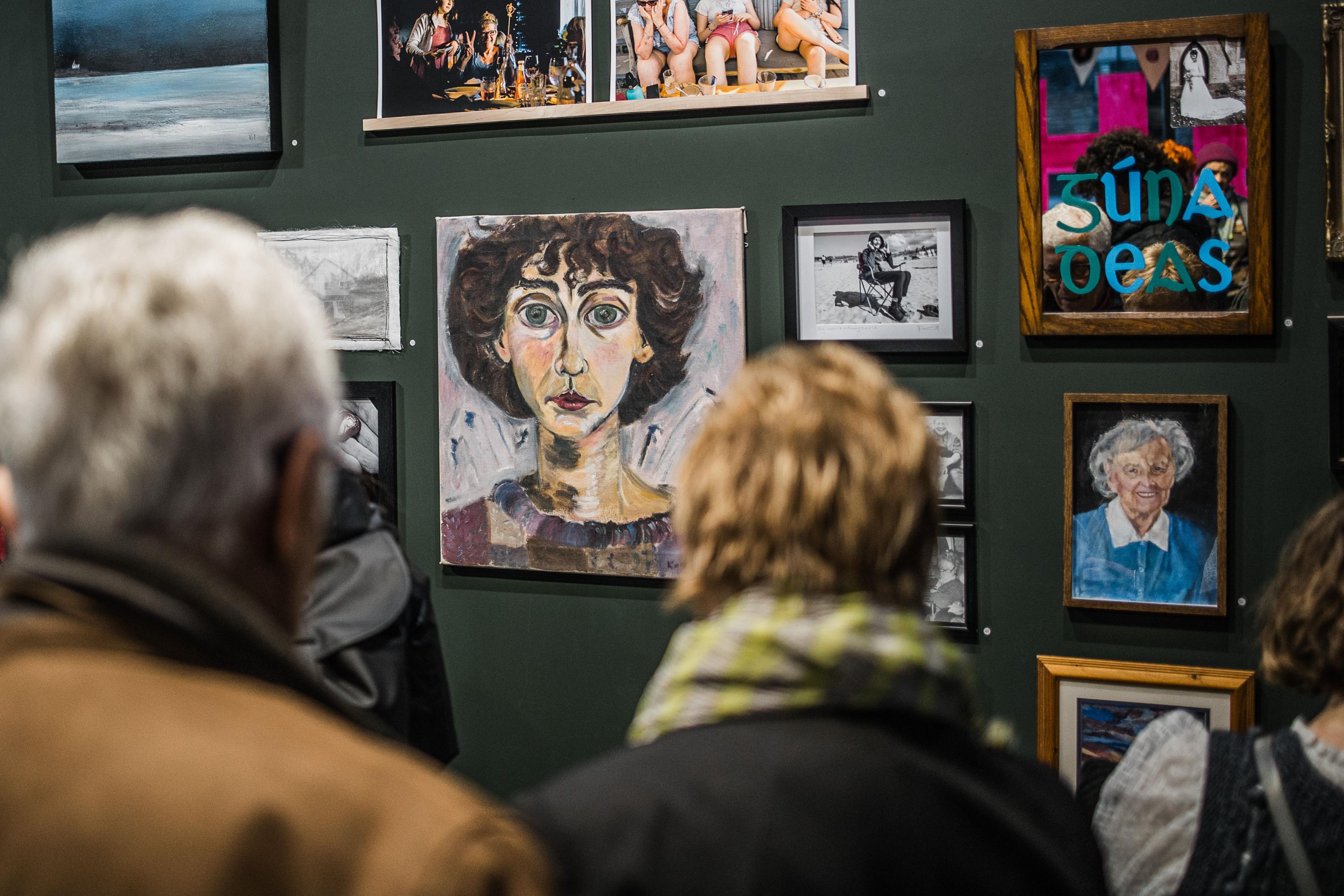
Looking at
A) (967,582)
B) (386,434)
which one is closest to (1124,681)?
(967,582)

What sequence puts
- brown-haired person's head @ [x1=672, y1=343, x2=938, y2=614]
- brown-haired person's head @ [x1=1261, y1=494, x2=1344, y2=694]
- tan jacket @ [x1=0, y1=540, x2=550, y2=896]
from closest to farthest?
tan jacket @ [x1=0, y1=540, x2=550, y2=896], brown-haired person's head @ [x1=672, y1=343, x2=938, y2=614], brown-haired person's head @ [x1=1261, y1=494, x2=1344, y2=694]

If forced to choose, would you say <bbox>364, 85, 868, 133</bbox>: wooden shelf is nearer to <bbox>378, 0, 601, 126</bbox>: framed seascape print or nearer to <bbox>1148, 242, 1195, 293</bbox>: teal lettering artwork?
<bbox>378, 0, 601, 126</bbox>: framed seascape print

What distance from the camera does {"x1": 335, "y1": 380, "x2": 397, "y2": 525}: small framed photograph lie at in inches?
97.6

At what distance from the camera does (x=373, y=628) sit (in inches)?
62.3

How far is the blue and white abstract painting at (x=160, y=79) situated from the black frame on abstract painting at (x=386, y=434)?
24.3 inches

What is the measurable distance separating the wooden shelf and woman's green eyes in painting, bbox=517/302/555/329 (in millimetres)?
406

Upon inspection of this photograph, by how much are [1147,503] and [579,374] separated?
3.87 feet

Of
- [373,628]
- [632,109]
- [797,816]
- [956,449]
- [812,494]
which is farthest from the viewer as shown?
[632,109]

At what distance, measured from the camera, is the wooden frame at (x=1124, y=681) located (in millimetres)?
2014

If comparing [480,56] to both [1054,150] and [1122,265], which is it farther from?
[1122,265]

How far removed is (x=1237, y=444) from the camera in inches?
79.7

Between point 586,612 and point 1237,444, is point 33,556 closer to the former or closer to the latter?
point 586,612

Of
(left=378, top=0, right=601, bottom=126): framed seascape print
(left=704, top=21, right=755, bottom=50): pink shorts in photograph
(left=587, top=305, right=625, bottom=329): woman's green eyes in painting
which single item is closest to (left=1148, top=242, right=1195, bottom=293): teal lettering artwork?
(left=704, top=21, right=755, bottom=50): pink shorts in photograph

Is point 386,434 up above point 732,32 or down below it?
below
